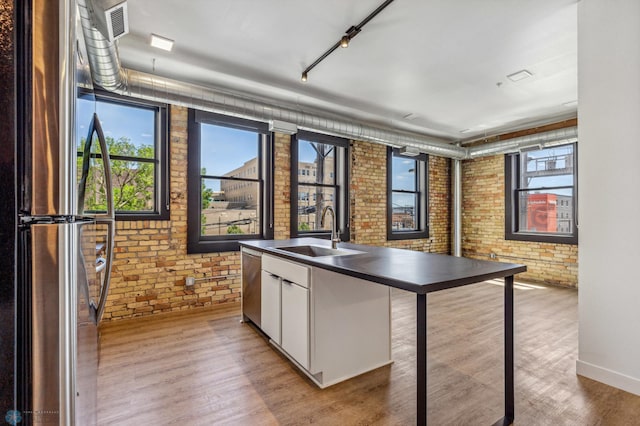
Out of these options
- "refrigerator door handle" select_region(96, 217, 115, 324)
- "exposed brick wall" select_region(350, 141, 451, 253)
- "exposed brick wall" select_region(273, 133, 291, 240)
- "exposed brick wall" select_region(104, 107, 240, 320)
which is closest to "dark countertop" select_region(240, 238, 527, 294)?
"refrigerator door handle" select_region(96, 217, 115, 324)

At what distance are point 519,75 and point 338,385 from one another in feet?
12.5

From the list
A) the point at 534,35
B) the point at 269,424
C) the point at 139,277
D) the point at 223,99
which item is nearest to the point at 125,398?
the point at 269,424

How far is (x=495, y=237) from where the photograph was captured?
6.44m

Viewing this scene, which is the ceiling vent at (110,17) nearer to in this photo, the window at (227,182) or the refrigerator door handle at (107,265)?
the refrigerator door handle at (107,265)

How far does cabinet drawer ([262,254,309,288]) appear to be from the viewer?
7.42ft

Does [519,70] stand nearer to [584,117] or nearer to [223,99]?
[584,117]

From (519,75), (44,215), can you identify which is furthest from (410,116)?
(44,215)

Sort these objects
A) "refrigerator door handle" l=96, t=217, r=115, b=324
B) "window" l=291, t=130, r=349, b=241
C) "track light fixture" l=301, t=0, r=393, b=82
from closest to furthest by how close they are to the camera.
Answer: "refrigerator door handle" l=96, t=217, r=115, b=324
"track light fixture" l=301, t=0, r=393, b=82
"window" l=291, t=130, r=349, b=241

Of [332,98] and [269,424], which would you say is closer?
[269,424]

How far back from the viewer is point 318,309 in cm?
221

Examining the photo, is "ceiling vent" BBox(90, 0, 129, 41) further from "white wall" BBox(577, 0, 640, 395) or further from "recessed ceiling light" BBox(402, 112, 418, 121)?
"recessed ceiling light" BBox(402, 112, 418, 121)

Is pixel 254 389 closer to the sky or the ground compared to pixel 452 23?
closer to the ground

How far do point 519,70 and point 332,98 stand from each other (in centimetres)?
222

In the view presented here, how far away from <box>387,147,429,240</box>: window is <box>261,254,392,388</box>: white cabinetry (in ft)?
12.3
